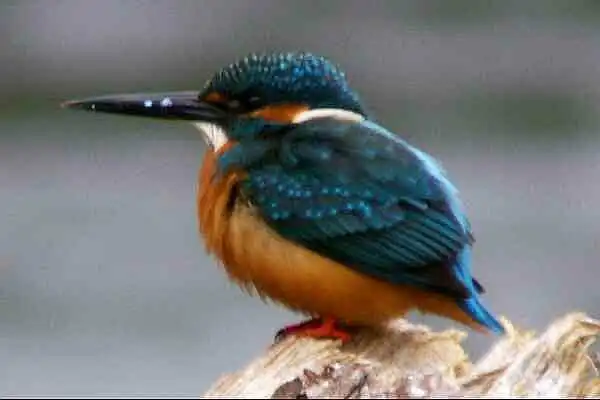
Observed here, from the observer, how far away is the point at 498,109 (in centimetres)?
832

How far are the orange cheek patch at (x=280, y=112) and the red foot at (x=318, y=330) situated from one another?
441 mm

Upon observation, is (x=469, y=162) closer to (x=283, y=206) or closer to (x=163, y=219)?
(x=163, y=219)

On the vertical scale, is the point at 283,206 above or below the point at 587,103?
below

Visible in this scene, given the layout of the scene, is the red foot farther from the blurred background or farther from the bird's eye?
the blurred background

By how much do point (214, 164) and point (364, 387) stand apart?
1134mm

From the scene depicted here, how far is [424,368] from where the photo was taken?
348 cm

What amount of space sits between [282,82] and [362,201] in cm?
33

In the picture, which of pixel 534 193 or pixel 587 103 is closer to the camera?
pixel 534 193

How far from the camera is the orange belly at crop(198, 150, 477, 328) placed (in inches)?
152

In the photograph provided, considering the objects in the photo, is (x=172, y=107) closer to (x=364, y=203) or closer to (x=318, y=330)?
(x=364, y=203)

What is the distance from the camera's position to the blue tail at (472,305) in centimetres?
379

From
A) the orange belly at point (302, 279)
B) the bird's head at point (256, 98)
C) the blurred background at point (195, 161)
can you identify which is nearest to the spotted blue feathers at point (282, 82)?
the bird's head at point (256, 98)

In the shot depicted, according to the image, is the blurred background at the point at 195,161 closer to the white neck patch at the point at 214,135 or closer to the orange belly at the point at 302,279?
the white neck patch at the point at 214,135

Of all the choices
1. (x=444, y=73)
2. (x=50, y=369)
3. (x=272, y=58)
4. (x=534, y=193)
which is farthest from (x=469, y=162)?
(x=272, y=58)
